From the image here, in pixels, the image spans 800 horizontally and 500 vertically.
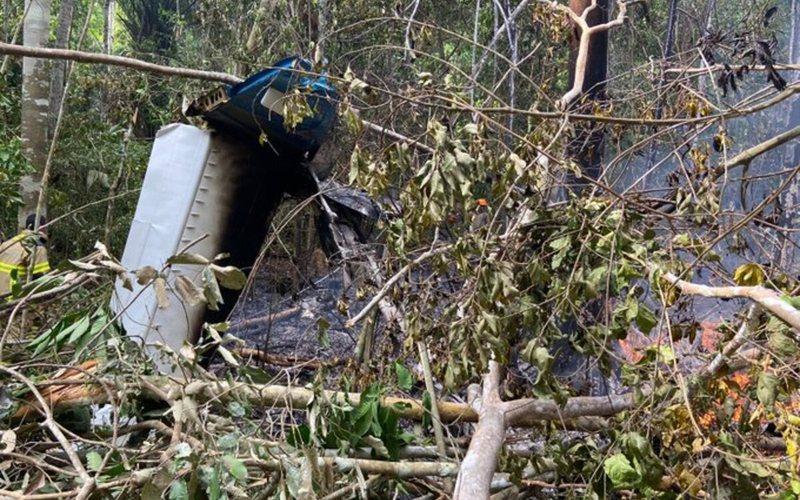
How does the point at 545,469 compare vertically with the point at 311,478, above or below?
below

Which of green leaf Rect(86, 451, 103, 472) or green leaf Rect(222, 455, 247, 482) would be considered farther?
green leaf Rect(86, 451, 103, 472)

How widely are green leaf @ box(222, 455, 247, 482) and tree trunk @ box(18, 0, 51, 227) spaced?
4488 millimetres

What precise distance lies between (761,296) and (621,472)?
0.85 m

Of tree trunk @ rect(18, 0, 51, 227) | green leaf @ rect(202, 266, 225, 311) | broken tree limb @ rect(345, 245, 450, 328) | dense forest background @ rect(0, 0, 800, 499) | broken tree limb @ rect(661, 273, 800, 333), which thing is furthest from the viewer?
tree trunk @ rect(18, 0, 51, 227)

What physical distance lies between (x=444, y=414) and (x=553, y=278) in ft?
2.48

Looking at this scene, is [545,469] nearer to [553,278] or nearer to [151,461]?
[553,278]

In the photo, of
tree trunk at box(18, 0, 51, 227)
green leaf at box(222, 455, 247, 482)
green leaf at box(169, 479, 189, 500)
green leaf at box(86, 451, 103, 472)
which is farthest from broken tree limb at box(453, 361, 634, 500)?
tree trunk at box(18, 0, 51, 227)

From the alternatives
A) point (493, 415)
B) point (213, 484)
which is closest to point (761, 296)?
point (493, 415)

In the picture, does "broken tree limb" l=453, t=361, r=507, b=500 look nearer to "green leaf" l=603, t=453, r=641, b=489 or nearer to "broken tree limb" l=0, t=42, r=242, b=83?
"green leaf" l=603, t=453, r=641, b=489

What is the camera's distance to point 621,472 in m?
2.37

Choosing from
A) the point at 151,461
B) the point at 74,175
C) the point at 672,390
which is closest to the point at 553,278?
the point at 672,390

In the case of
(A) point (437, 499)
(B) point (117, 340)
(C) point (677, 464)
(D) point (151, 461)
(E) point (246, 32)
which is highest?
(E) point (246, 32)

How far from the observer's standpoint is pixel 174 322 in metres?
3.81

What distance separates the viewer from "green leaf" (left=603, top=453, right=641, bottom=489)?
236 cm
